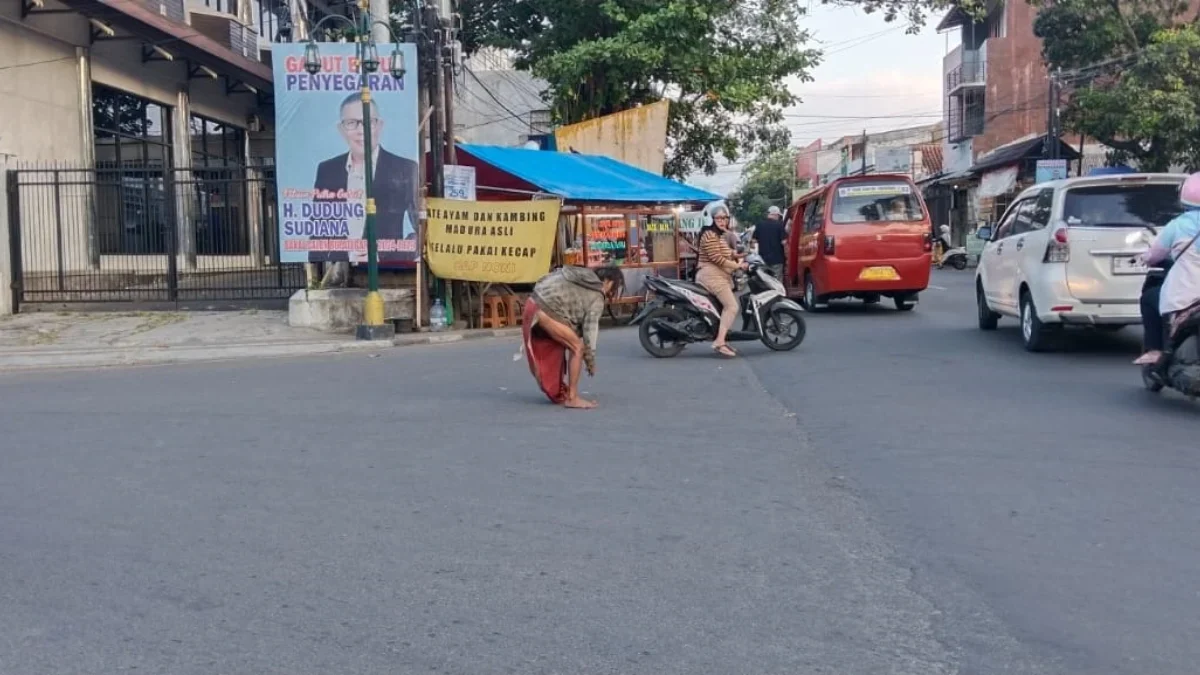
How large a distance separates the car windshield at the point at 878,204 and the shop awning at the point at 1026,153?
22175 mm

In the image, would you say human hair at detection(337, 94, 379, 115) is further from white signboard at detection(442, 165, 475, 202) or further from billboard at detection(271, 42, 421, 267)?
white signboard at detection(442, 165, 475, 202)

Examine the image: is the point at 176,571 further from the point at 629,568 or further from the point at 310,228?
the point at 310,228

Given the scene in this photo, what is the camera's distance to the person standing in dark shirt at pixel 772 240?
66.2 feet

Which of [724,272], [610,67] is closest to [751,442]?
[724,272]

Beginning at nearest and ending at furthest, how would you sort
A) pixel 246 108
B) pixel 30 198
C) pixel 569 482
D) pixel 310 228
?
pixel 569 482 → pixel 310 228 → pixel 30 198 → pixel 246 108

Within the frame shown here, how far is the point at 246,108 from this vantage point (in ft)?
101

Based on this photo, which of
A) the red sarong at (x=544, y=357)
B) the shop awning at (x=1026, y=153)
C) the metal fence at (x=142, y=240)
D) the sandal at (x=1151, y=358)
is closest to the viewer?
the sandal at (x=1151, y=358)

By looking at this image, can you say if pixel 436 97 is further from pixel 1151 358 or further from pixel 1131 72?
pixel 1131 72

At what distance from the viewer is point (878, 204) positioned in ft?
58.9

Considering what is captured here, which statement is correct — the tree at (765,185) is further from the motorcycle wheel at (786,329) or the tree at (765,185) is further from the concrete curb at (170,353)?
the motorcycle wheel at (786,329)

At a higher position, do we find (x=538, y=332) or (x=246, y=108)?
(x=246, y=108)

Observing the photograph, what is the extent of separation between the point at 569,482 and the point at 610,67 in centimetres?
2121

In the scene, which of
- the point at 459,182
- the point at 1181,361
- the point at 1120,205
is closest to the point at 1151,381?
the point at 1181,361

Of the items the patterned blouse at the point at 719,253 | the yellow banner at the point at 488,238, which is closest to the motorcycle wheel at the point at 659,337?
the patterned blouse at the point at 719,253
